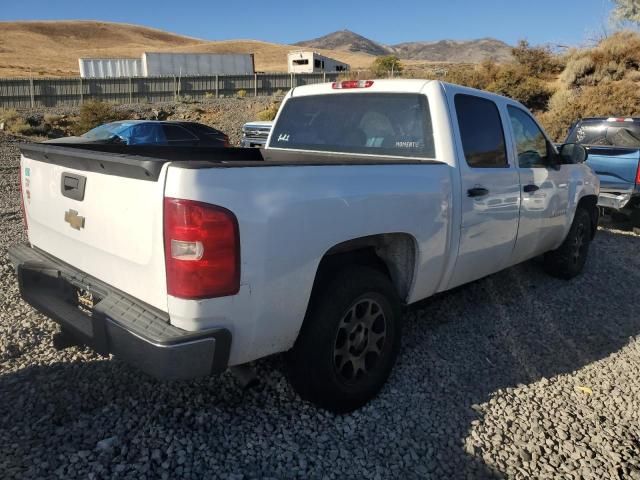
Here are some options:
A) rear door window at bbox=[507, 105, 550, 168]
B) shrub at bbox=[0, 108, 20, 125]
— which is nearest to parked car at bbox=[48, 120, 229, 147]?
rear door window at bbox=[507, 105, 550, 168]

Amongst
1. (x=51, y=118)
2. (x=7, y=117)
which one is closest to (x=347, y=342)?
(x=7, y=117)

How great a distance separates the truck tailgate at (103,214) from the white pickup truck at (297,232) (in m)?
0.01

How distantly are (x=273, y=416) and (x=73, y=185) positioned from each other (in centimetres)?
169

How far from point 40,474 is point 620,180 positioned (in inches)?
332

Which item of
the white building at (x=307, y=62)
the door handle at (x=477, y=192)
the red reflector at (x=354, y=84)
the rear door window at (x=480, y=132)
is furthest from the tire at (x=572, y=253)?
the white building at (x=307, y=62)

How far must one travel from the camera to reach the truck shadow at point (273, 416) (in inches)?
103

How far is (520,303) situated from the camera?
5.06m

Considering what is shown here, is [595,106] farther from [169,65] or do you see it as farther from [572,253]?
[169,65]

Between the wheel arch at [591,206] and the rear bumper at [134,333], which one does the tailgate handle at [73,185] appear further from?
the wheel arch at [591,206]

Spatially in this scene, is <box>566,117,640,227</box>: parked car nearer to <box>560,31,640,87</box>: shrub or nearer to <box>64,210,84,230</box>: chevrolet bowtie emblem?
<box>64,210,84,230</box>: chevrolet bowtie emblem

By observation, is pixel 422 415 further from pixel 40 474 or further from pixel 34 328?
pixel 34 328

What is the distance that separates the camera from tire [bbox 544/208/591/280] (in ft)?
18.4

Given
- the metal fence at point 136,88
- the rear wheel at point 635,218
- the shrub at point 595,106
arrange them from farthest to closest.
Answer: the metal fence at point 136,88, the shrub at point 595,106, the rear wheel at point 635,218

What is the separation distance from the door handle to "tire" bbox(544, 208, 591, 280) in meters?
2.31
